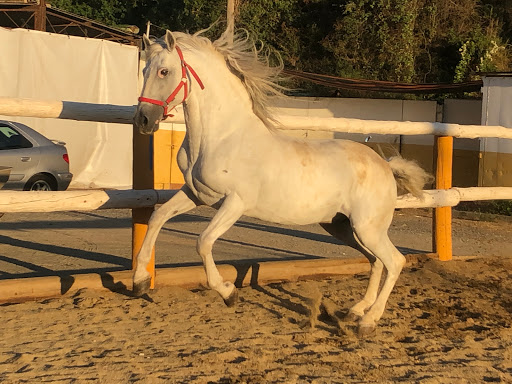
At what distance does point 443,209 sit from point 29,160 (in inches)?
365

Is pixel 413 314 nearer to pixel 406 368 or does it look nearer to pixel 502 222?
pixel 406 368

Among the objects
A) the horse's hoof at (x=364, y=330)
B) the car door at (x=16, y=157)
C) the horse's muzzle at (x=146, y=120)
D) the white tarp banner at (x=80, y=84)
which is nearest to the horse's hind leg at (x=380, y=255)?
the horse's hoof at (x=364, y=330)

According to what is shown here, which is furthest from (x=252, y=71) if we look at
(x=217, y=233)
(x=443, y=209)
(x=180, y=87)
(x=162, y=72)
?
(x=443, y=209)

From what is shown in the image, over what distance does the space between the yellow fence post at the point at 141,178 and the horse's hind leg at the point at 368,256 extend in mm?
1589

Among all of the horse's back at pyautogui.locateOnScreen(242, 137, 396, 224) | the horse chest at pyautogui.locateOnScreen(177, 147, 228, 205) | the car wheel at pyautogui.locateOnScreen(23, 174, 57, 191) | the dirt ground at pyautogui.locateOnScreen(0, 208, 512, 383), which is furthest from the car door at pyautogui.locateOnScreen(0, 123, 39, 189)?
the horse's back at pyautogui.locateOnScreen(242, 137, 396, 224)

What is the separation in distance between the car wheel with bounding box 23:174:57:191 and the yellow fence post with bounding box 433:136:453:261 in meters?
8.94

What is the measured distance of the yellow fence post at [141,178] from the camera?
23.0 ft

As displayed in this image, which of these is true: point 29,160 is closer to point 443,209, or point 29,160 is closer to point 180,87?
point 443,209

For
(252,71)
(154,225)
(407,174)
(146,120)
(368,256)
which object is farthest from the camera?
(407,174)

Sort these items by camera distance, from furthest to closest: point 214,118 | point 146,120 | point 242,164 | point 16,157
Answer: point 16,157 < point 214,118 < point 242,164 < point 146,120

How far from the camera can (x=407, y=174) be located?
689cm

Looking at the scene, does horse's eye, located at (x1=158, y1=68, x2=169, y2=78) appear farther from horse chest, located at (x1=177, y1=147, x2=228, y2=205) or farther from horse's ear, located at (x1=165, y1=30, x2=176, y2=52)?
horse chest, located at (x1=177, y1=147, x2=228, y2=205)

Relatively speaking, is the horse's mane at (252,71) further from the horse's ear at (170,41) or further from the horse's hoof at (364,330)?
the horse's hoof at (364,330)

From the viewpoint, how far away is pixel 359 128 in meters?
7.85
